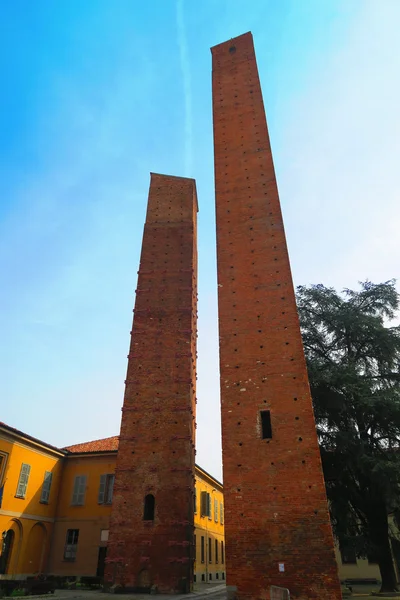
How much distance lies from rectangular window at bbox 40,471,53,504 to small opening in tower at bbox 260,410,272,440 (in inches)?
486

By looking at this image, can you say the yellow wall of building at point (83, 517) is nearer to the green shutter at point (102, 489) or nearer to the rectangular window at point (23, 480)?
the green shutter at point (102, 489)

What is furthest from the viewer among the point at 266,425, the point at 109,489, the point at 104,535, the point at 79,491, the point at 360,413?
the point at 79,491

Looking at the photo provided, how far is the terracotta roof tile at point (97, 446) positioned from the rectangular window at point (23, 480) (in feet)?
10.2

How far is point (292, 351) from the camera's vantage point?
13422mm

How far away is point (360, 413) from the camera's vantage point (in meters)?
15.9

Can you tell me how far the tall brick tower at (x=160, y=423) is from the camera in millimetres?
15531

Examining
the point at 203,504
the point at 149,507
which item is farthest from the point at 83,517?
the point at 203,504

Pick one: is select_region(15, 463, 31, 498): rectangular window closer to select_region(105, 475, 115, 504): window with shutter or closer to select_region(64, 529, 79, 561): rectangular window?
select_region(64, 529, 79, 561): rectangular window

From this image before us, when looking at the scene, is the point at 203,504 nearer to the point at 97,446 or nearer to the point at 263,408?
the point at 97,446

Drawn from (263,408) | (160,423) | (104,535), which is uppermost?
(160,423)

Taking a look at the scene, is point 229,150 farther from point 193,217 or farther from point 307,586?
point 307,586

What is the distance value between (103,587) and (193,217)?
682 inches

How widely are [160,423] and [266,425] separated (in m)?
6.53

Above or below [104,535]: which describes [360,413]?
above
